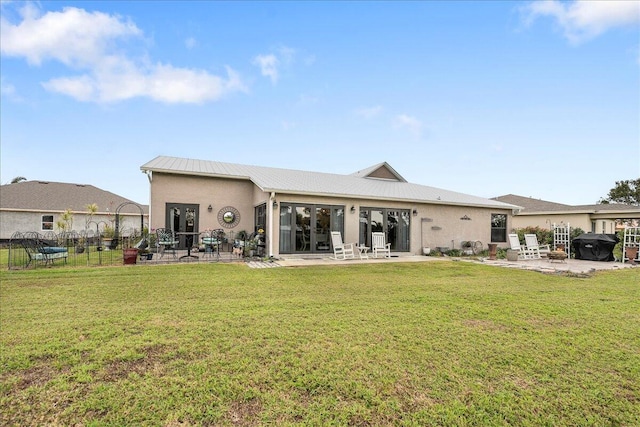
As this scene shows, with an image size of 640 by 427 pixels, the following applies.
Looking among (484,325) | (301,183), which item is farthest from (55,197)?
(484,325)

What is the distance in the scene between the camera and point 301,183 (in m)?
13.3

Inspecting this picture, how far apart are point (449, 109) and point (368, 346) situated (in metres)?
14.9

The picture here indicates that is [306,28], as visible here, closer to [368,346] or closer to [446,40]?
[446,40]

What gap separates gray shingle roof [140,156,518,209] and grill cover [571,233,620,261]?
12.1 ft

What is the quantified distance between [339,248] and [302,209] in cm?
212

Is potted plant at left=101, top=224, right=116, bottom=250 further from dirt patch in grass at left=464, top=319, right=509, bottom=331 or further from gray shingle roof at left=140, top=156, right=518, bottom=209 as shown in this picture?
dirt patch in grass at left=464, top=319, right=509, bottom=331

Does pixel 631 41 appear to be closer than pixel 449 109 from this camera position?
Yes

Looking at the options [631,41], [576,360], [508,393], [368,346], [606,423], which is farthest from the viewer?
[631,41]

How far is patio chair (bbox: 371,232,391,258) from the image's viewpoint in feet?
41.1

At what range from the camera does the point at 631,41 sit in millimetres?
11234

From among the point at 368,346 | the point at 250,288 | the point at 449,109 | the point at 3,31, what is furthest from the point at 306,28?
the point at 368,346

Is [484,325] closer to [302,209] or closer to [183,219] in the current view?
[302,209]

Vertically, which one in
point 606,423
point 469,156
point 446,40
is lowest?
point 606,423

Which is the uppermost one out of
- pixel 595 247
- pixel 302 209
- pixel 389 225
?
pixel 302 209
